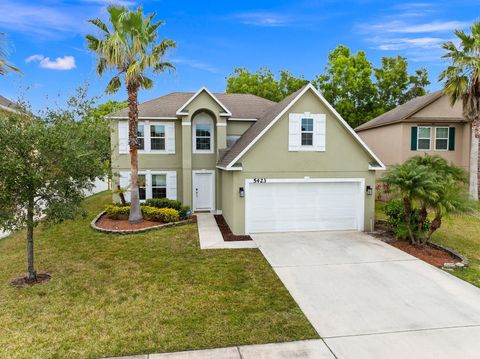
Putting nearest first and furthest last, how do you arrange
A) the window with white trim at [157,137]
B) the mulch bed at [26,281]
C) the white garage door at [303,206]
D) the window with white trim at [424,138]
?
the mulch bed at [26,281] < the white garage door at [303,206] < the window with white trim at [157,137] < the window with white trim at [424,138]

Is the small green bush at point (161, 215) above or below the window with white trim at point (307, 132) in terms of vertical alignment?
below

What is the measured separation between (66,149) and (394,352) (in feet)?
26.6

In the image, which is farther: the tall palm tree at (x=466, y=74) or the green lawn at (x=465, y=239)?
the tall palm tree at (x=466, y=74)

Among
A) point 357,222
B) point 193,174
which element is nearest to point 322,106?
point 357,222

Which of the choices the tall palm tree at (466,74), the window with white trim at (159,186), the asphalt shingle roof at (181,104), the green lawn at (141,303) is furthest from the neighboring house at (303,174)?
the tall palm tree at (466,74)

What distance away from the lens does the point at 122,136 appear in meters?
17.8

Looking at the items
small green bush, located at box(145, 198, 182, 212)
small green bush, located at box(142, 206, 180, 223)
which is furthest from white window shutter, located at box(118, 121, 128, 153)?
small green bush, located at box(142, 206, 180, 223)

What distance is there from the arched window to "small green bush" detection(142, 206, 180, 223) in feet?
14.4

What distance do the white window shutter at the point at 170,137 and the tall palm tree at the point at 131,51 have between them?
340cm

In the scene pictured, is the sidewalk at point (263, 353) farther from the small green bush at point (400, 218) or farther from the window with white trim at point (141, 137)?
the window with white trim at point (141, 137)

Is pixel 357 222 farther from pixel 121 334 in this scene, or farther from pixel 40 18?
pixel 40 18

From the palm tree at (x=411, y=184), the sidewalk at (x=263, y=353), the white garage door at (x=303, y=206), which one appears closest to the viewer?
the sidewalk at (x=263, y=353)

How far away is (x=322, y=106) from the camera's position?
43.4ft

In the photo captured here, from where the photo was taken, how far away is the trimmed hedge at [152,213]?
48.8 ft
